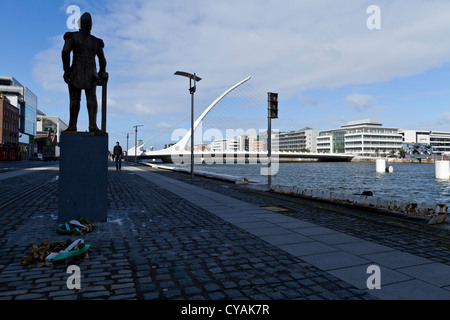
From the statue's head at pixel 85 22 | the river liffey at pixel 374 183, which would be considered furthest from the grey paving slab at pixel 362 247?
the river liffey at pixel 374 183

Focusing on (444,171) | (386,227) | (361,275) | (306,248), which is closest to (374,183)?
(444,171)

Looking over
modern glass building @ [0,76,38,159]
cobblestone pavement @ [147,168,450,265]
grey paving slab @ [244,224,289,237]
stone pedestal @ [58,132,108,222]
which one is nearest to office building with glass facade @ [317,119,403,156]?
modern glass building @ [0,76,38,159]

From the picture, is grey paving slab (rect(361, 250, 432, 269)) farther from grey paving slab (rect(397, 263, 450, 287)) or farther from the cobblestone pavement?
the cobblestone pavement

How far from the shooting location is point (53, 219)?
7.41 metres

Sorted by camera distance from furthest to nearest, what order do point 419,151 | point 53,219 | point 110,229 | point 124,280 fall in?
point 419,151
point 53,219
point 110,229
point 124,280

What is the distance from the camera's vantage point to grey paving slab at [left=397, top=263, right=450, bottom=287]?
3.85m

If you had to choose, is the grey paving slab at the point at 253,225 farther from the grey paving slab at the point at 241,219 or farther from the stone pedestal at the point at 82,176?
the stone pedestal at the point at 82,176

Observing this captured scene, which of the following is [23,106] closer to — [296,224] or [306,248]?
[296,224]

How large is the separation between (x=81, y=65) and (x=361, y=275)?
697cm

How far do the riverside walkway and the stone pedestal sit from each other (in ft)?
1.46
